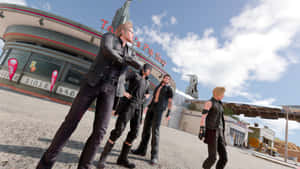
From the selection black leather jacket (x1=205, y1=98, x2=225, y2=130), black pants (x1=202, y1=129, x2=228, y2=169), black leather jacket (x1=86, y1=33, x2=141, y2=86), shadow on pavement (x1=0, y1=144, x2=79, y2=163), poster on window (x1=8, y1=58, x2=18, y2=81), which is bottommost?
shadow on pavement (x1=0, y1=144, x2=79, y2=163)

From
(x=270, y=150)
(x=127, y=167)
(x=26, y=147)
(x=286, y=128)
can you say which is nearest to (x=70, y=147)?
(x=26, y=147)

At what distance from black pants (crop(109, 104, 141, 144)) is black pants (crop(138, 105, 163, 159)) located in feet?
1.56

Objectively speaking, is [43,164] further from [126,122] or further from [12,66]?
[12,66]

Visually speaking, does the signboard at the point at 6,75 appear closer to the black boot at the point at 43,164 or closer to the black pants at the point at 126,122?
the black pants at the point at 126,122

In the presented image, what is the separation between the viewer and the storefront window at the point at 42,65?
9.85 meters

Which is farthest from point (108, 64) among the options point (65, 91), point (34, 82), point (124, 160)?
point (34, 82)

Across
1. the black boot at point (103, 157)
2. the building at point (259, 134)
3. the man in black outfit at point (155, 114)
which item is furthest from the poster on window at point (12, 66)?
the building at point (259, 134)

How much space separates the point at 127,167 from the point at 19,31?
14.9 meters

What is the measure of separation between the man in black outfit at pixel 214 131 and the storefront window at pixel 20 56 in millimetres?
13233

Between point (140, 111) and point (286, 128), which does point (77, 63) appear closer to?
point (140, 111)

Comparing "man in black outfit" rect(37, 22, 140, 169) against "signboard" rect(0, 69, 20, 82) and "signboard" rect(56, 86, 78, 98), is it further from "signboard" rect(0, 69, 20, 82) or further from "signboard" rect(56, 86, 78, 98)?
"signboard" rect(0, 69, 20, 82)

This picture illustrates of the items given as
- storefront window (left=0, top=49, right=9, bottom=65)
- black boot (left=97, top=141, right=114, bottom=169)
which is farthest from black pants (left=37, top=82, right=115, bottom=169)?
storefront window (left=0, top=49, right=9, bottom=65)

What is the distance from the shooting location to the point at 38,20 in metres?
9.89

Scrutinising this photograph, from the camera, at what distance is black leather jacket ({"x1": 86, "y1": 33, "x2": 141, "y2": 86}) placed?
126 centimetres
